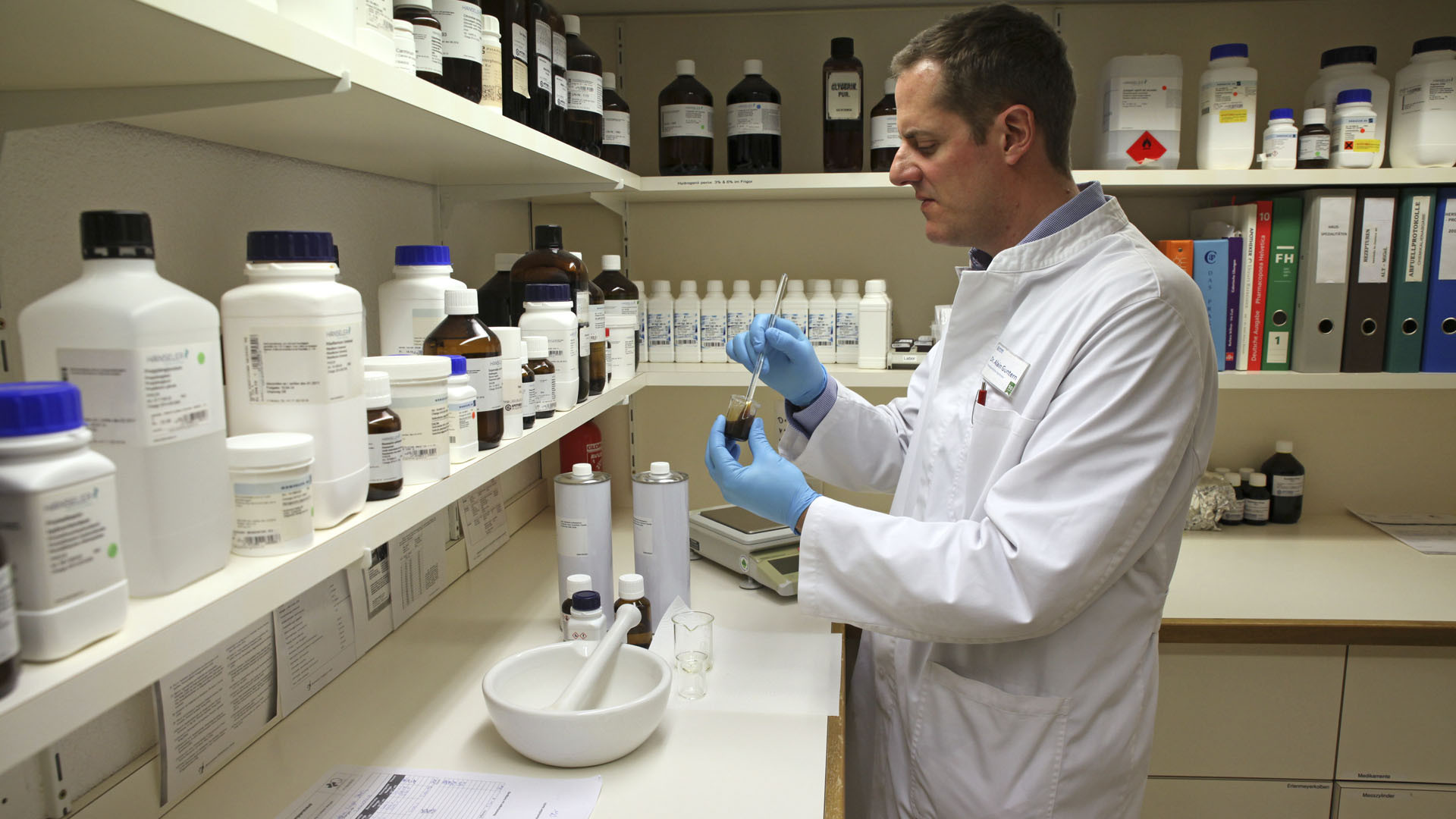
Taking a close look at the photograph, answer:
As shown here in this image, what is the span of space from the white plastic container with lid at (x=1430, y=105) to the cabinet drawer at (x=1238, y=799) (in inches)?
55.7

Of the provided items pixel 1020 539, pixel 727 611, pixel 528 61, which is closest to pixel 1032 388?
pixel 1020 539

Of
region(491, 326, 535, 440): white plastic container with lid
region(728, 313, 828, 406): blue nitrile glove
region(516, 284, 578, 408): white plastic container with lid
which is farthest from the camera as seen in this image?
region(728, 313, 828, 406): blue nitrile glove

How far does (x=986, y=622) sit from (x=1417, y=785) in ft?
5.00

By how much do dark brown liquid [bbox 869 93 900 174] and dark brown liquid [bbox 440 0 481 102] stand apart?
120 centimetres

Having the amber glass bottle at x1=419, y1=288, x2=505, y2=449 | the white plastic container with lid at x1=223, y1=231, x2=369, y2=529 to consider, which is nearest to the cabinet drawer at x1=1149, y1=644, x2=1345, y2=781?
the amber glass bottle at x1=419, y1=288, x2=505, y2=449

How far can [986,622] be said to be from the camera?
1.15 meters

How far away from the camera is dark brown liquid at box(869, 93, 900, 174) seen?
2.15m

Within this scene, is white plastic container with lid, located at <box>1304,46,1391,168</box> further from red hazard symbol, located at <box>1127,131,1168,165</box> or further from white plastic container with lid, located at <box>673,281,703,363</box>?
white plastic container with lid, located at <box>673,281,703,363</box>

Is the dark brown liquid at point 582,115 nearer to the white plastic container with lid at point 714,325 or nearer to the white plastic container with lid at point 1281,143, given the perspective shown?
the white plastic container with lid at point 714,325

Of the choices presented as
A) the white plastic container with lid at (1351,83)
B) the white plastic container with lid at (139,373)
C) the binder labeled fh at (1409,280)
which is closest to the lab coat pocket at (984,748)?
the white plastic container with lid at (139,373)

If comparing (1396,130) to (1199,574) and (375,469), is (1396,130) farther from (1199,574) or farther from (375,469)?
(375,469)

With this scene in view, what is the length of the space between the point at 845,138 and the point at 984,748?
1.54 m

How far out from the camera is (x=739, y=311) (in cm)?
228

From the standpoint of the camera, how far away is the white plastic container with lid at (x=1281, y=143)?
6.68ft
